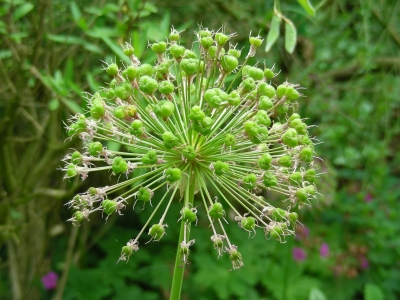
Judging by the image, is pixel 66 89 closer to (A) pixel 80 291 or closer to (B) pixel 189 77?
(B) pixel 189 77

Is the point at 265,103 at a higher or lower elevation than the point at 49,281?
higher

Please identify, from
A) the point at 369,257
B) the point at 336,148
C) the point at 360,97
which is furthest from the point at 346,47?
the point at 369,257

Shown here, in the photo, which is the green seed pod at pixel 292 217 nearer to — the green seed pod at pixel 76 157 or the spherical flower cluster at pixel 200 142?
the spherical flower cluster at pixel 200 142

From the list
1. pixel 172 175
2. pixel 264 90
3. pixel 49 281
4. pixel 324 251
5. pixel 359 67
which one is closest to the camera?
pixel 172 175

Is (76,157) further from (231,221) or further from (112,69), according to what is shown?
(231,221)

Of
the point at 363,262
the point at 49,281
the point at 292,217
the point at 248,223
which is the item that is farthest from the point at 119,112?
the point at 363,262

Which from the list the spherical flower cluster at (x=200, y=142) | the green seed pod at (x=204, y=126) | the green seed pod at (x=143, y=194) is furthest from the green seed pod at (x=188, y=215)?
the green seed pod at (x=204, y=126)

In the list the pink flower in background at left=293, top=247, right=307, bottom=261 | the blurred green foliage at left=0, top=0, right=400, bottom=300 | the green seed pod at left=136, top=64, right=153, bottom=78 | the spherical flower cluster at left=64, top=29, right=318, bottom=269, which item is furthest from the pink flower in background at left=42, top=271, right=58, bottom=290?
the green seed pod at left=136, top=64, right=153, bottom=78
